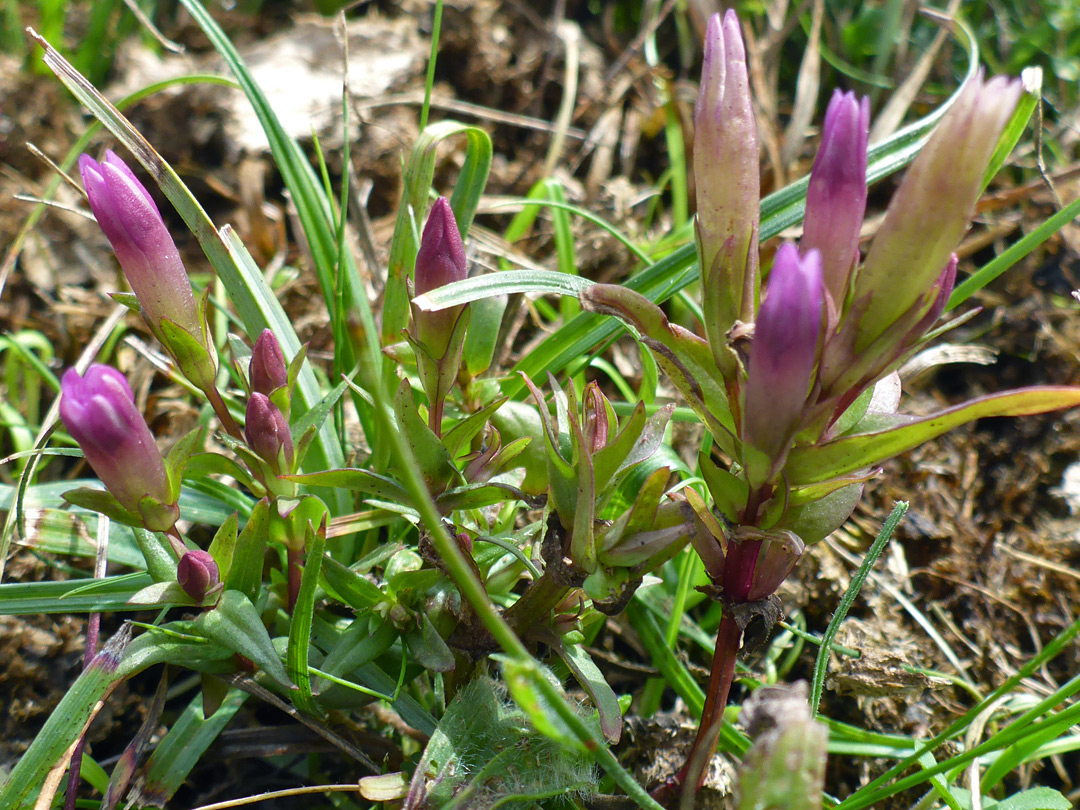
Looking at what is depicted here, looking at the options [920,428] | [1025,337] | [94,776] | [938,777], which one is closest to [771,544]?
[920,428]

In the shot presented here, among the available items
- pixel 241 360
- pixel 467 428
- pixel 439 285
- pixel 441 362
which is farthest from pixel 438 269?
pixel 241 360

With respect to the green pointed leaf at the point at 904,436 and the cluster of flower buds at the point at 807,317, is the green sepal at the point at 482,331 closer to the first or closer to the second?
the cluster of flower buds at the point at 807,317

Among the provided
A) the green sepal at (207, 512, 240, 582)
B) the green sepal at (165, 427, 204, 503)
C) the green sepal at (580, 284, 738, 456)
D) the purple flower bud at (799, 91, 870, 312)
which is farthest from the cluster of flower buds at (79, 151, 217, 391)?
the purple flower bud at (799, 91, 870, 312)

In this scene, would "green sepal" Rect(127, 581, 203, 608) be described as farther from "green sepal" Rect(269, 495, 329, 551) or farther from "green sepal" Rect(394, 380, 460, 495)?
"green sepal" Rect(394, 380, 460, 495)

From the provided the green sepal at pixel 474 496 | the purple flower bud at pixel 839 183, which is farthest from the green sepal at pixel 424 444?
the purple flower bud at pixel 839 183

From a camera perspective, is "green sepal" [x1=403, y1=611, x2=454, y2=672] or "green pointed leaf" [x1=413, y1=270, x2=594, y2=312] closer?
"green pointed leaf" [x1=413, y1=270, x2=594, y2=312]

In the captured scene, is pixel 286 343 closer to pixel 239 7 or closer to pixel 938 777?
pixel 938 777
